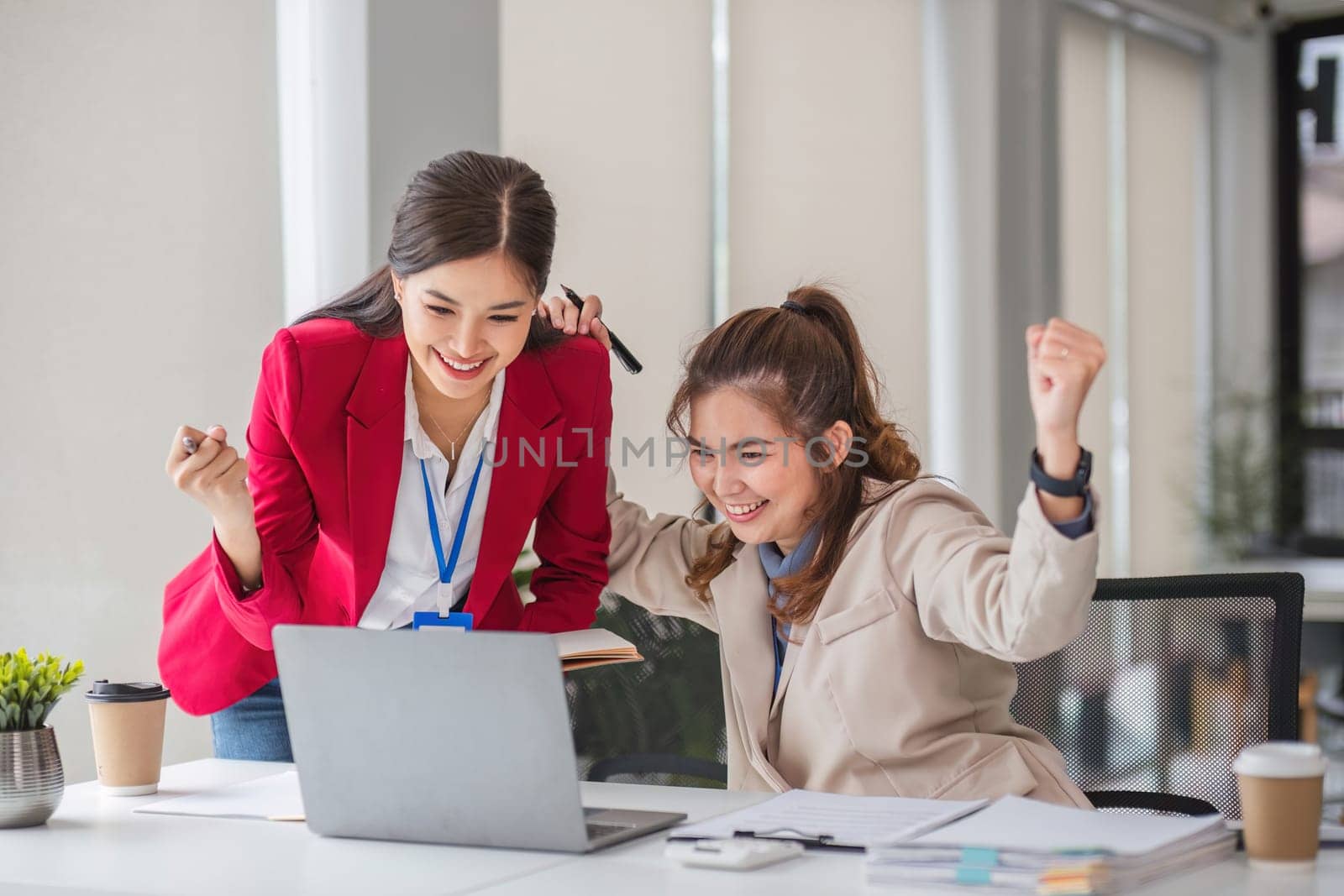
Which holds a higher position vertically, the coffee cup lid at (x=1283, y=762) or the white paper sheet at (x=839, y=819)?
the coffee cup lid at (x=1283, y=762)

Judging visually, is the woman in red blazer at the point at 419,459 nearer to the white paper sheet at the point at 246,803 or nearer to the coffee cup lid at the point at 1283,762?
the white paper sheet at the point at 246,803

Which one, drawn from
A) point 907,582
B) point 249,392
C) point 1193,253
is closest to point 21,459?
point 249,392

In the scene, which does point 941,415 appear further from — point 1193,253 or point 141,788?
point 141,788

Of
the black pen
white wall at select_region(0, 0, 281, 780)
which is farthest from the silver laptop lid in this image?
white wall at select_region(0, 0, 281, 780)

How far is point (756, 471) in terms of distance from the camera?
177 centimetres

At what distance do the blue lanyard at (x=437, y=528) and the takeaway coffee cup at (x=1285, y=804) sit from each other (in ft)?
3.34

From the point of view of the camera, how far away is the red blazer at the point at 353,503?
177 cm

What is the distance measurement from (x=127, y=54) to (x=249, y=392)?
2.22 feet

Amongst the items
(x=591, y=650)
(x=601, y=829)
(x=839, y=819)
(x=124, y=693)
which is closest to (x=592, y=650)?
(x=591, y=650)

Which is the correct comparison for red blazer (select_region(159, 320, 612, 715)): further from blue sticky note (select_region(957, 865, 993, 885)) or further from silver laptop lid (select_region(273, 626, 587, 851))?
blue sticky note (select_region(957, 865, 993, 885))

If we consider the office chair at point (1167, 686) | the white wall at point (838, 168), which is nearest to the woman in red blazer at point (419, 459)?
the office chair at point (1167, 686)

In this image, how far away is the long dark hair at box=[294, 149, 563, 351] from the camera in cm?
171

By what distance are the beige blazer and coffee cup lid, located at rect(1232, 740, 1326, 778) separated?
34 cm

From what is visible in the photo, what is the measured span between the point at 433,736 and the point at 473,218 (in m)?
0.69
